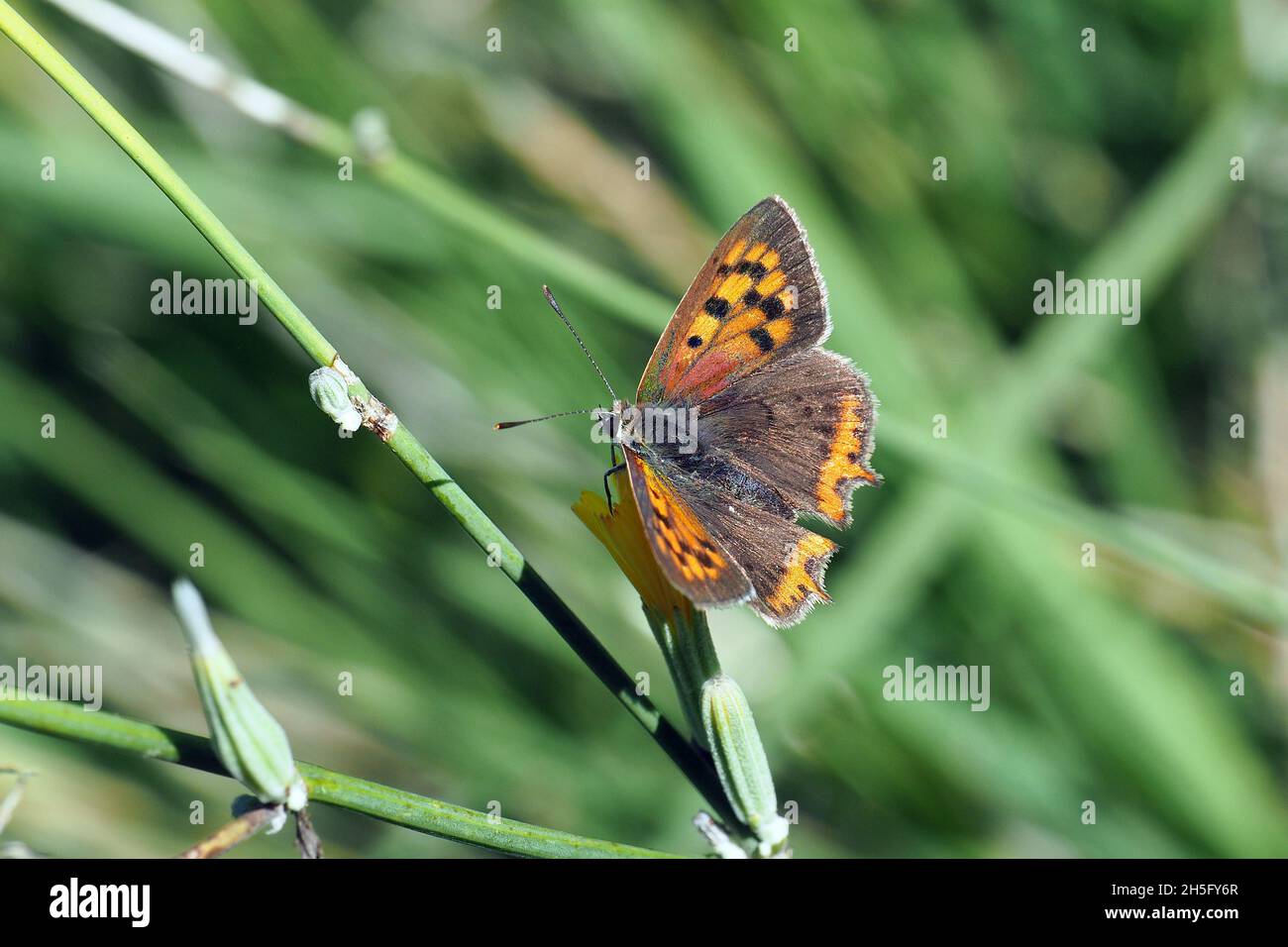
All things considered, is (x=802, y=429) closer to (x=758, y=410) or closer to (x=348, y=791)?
(x=758, y=410)

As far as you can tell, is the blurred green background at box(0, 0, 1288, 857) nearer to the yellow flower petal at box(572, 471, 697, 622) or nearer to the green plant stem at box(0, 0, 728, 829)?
the yellow flower petal at box(572, 471, 697, 622)

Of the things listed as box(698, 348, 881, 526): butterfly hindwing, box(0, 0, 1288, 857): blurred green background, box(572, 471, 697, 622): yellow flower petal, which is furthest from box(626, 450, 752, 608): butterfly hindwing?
box(0, 0, 1288, 857): blurred green background

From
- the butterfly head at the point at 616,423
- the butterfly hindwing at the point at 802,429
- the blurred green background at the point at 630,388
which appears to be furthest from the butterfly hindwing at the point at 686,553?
the blurred green background at the point at 630,388

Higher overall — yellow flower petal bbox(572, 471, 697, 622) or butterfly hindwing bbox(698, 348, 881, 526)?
butterfly hindwing bbox(698, 348, 881, 526)

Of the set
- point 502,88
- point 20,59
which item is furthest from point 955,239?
point 20,59

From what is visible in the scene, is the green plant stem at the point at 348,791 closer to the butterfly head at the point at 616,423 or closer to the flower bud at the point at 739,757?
the flower bud at the point at 739,757

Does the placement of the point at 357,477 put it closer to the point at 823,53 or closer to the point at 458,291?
the point at 458,291

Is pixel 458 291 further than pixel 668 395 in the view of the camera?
Yes
